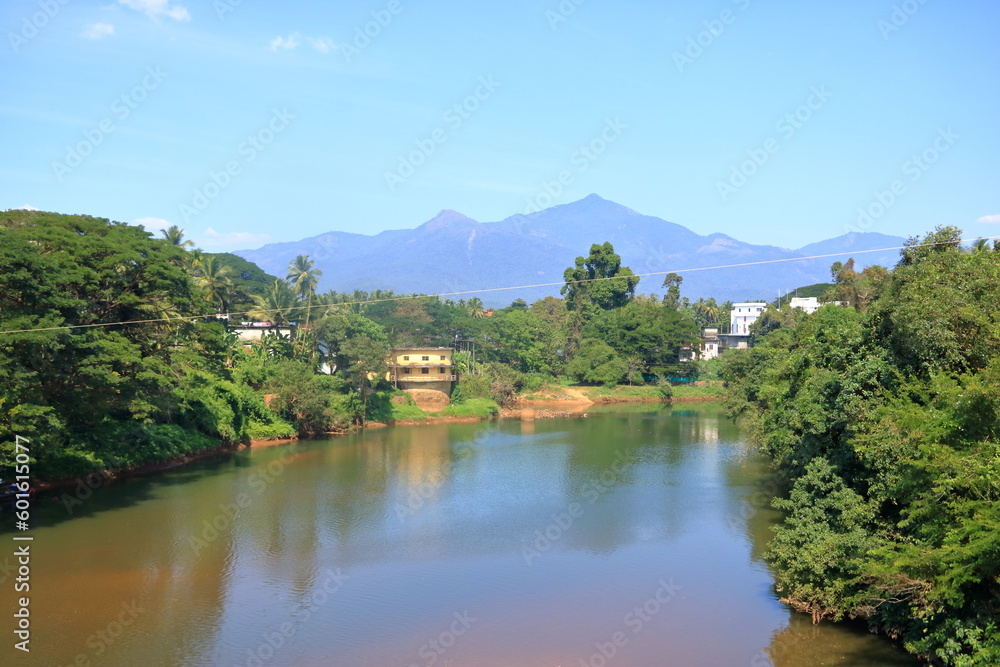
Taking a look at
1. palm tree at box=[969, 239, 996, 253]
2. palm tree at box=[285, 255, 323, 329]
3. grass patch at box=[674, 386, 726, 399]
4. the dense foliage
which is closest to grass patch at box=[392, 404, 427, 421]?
palm tree at box=[285, 255, 323, 329]

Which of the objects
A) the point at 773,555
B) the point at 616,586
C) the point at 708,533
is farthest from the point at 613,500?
the point at 773,555

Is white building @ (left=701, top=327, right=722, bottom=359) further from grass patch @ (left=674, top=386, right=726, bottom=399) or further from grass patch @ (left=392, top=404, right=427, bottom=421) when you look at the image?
grass patch @ (left=392, top=404, right=427, bottom=421)

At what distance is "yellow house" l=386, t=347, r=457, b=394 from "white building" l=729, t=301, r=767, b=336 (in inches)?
1928

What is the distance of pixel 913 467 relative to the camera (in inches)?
455

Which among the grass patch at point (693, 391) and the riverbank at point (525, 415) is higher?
the grass patch at point (693, 391)

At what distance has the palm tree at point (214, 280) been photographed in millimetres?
39281

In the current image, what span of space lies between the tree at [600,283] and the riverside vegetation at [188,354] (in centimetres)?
611

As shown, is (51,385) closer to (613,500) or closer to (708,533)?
(613,500)

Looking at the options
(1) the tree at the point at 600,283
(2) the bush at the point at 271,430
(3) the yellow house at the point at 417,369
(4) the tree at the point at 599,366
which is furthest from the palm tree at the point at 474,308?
(2) the bush at the point at 271,430

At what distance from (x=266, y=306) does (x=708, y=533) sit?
31.8 meters

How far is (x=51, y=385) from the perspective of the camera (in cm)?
2145

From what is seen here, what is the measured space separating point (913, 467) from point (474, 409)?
3519 centimetres

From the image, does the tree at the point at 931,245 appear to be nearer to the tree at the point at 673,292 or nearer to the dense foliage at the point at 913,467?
the dense foliage at the point at 913,467

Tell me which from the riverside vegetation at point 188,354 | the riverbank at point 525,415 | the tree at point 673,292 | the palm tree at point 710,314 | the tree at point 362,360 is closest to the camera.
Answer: the riverside vegetation at point 188,354
